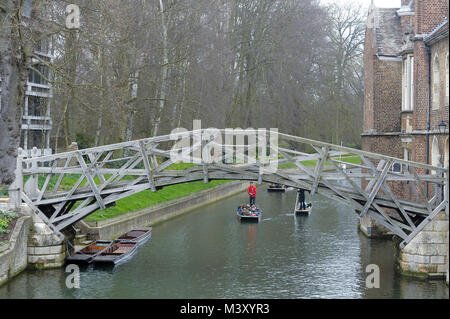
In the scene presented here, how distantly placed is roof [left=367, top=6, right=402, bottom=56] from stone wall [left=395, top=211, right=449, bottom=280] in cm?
878

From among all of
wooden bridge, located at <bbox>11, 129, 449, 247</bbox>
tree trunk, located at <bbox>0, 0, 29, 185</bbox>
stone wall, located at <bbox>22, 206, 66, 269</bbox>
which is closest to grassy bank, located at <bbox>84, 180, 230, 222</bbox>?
tree trunk, located at <bbox>0, 0, 29, 185</bbox>

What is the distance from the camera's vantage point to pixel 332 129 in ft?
169

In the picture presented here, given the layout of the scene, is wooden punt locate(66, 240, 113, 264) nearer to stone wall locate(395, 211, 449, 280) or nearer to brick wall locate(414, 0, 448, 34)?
stone wall locate(395, 211, 449, 280)

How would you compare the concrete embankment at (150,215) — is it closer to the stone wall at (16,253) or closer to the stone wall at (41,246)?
the stone wall at (41,246)

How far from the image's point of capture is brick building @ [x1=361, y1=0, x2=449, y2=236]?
1881 centimetres

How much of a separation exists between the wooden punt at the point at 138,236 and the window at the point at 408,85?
10326mm

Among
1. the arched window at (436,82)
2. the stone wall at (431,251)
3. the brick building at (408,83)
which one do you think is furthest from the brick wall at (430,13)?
the stone wall at (431,251)

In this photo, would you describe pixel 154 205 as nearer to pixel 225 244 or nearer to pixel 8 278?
pixel 225 244

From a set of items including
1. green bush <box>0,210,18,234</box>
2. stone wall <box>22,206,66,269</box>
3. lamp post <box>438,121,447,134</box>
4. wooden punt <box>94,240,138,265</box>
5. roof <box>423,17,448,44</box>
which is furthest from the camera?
roof <box>423,17,448,44</box>

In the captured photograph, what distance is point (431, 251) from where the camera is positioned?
16.4 m

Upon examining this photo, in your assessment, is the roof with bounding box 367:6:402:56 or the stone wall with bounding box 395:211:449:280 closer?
the stone wall with bounding box 395:211:449:280

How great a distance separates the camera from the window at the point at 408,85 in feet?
70.8

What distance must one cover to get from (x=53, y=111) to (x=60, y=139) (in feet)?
8.65
